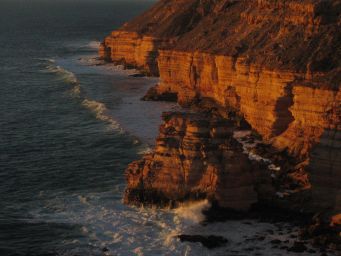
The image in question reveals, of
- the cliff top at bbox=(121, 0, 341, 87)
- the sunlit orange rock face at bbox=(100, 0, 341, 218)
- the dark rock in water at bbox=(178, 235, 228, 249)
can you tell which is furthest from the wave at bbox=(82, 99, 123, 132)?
the dark rock in water at bbox=(178, 235, 228, 249)

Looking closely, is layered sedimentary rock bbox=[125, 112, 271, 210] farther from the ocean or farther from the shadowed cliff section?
the ocean

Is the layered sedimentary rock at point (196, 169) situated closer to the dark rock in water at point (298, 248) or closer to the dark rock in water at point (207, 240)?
the dark rock in water at point (207, 240)

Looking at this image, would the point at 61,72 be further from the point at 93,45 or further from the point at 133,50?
the point at 93,45

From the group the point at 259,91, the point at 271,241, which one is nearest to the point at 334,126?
the point at 271,241

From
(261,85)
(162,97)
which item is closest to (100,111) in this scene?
(162,97)

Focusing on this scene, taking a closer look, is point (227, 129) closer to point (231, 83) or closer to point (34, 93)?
point (231, 83)
